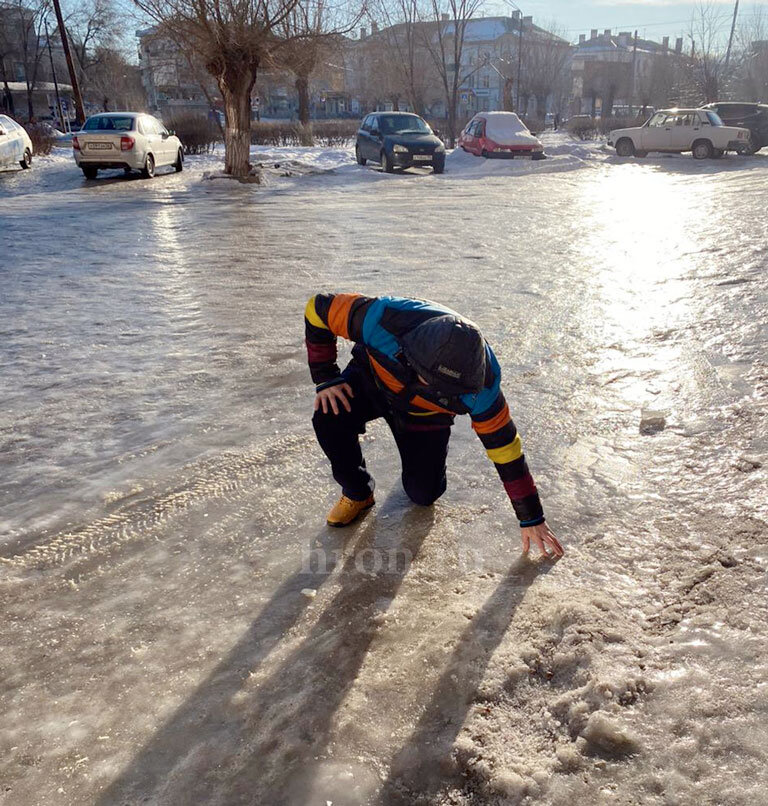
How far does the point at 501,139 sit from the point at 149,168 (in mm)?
9794

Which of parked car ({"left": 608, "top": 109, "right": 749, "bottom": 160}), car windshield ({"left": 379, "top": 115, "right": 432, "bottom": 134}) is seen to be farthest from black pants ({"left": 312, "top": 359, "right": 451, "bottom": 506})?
parked car ({"left": 608, "top": 109, "right": 749, "bottom": 160})

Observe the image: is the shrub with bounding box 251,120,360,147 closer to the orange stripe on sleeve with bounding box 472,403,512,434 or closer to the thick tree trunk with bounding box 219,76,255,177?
the thick tree trunk with bounding box 219,76,255,177

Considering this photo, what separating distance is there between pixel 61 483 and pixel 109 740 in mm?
1415

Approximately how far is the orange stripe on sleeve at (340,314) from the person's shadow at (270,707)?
0.79m

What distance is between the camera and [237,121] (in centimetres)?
1471

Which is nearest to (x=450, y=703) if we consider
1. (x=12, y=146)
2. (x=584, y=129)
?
(x=12, y=146)

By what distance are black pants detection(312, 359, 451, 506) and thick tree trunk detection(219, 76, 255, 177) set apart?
1387 cm

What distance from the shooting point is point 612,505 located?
249 centimetres

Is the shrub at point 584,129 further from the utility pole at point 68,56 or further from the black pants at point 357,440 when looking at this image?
the black pants at point 357,440

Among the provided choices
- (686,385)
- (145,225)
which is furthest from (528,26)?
(686,385)

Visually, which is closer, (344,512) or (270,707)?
(270,707)

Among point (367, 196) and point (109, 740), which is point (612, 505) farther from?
point (367, 196)

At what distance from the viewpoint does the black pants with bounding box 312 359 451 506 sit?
2385 mm

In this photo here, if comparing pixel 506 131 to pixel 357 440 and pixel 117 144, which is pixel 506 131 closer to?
pixel 117 144
